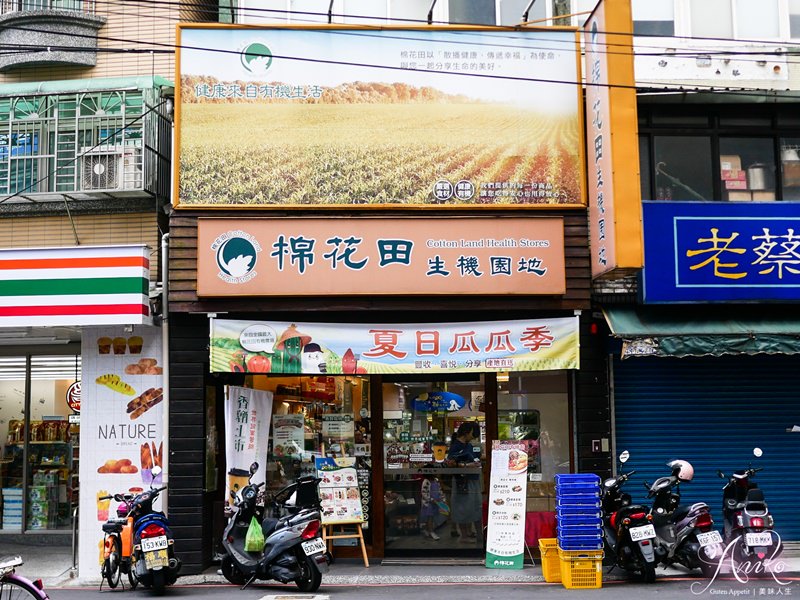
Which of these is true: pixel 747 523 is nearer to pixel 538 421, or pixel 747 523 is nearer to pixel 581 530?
A: pixel 581 530

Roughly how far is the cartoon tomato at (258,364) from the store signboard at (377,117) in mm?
2219

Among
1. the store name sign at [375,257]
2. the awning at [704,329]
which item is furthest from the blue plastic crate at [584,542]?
the store name sign at [375,257]

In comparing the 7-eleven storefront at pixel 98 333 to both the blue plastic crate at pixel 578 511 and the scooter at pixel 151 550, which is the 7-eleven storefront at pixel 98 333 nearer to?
the scooter at pixel 151 550

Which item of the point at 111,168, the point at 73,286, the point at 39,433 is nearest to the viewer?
the point at 73,286

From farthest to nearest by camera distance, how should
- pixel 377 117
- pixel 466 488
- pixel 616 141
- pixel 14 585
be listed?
pixel 466 488
pixel 377 117
pixel 616 141
pixel 14 585

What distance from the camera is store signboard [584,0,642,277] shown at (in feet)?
38.2

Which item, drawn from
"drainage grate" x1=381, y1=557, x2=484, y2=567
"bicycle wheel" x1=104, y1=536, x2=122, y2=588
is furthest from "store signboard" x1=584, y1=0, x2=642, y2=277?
"bicycle wheel" x1=104, y1=536, x2=122, y2=588

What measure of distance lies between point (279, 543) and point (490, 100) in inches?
270

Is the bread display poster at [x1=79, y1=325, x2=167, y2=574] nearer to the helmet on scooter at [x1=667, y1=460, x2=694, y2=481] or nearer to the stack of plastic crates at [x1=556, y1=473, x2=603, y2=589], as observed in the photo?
the stack of plastic crates at [x1=556, y1=473, x2=603, y2=589]

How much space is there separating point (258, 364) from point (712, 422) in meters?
6.83

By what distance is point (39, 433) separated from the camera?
15367 millimetres

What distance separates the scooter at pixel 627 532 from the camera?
36.6 feet

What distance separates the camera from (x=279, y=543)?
10.9m

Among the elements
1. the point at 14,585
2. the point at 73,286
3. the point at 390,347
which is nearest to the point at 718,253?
the point at 390,347
